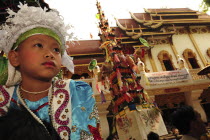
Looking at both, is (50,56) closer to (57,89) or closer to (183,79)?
(57,89)

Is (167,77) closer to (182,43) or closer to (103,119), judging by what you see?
(103,119)

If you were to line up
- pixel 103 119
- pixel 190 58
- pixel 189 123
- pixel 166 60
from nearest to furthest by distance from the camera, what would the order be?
pixel 189 123 < pixel 103 119 < pixel 166 60 < pixel 190 58

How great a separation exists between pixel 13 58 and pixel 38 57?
322mm

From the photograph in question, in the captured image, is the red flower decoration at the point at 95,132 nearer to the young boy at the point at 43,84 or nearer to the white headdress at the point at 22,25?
the young boy at the point at 43,84

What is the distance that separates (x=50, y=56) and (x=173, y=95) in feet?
35.1

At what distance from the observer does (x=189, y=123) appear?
223cm

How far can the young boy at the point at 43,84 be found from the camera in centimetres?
125

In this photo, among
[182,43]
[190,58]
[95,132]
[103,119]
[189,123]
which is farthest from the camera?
[182,43]

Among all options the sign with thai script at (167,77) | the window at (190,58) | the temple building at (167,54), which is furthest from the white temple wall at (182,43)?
the sign with thai script at (167,77)

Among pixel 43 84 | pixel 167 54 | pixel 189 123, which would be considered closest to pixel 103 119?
pixel 189 123

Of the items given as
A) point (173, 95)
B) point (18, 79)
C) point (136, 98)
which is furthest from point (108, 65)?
point (173, 95)

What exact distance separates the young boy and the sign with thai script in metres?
8.23

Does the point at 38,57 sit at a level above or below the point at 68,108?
above

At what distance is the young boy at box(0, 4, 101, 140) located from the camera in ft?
4.11
